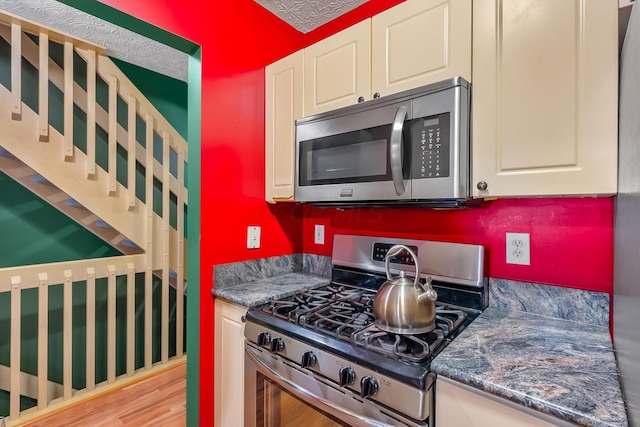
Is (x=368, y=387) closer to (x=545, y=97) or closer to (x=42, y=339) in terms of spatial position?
(x=545, y=97)

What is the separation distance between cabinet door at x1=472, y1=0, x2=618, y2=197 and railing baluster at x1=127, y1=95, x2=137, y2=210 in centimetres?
239

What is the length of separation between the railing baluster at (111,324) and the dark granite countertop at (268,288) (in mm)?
1256

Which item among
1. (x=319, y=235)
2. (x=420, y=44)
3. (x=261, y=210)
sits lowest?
(x=319, y=235)

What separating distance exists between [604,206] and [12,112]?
306 centimetres

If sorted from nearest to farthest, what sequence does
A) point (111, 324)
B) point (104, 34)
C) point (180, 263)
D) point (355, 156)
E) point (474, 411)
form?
point (474, 411) < point (355, 156) < point (104, 34) < point (111, 324) < point (180, 263)

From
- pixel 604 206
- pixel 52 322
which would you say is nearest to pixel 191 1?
pixel 604 206

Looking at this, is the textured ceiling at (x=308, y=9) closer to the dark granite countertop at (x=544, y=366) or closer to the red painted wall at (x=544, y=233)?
the red painted wall at (x=544, y=233)

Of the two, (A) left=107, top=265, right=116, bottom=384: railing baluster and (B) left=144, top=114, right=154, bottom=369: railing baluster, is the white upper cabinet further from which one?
(A) left=107, top=265, right=116, bottom=384: railing baluster

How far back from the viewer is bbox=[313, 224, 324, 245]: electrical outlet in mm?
1957

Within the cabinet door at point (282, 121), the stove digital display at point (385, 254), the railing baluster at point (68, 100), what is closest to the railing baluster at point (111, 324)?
the railing baluster at point (68, 100)

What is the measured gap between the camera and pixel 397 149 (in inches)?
45.3

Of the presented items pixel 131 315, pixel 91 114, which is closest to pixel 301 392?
pixel 131 315

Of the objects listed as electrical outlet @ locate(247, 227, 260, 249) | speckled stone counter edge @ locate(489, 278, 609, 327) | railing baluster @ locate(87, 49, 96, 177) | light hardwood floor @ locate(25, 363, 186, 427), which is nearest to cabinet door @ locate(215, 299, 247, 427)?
electrical outlet @ locate(247, 227, 260, 249)

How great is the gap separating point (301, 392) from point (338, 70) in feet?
4.45
